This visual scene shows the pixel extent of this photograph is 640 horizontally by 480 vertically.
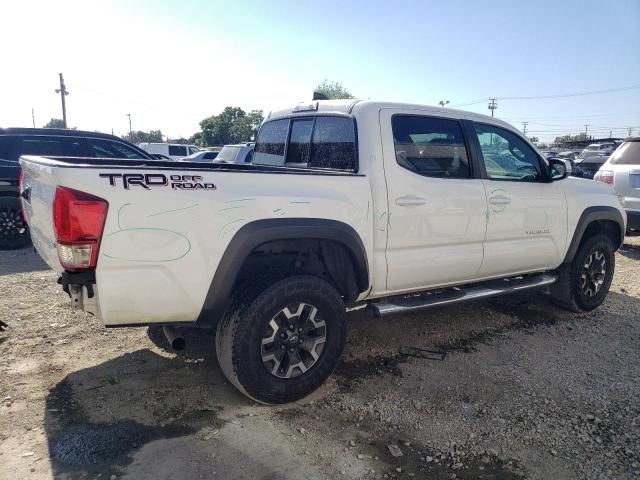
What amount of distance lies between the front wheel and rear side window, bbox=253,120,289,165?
1659 mm

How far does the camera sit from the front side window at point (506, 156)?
14.2 feet

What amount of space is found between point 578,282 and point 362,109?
3226 mm

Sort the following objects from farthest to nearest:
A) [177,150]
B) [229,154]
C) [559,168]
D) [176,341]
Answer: [177,150], [229,154], [559,168], [176,341]

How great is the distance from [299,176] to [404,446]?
178cm

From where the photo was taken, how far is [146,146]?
26141 mm

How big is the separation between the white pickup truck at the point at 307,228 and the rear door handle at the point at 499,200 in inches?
0.6

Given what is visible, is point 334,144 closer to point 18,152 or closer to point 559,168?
point 559,168

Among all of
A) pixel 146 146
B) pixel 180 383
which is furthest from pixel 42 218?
pixel 146 146

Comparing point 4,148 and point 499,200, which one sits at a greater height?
point 4,148

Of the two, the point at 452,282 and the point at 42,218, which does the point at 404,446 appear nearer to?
the point at 452,282

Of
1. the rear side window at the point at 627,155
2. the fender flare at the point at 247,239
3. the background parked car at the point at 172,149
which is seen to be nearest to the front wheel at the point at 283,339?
the fender flare at the point at 247,239

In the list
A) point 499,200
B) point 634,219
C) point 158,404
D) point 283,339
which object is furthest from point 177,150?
point 283,339

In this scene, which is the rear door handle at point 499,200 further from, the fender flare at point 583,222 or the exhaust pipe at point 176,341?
the exhaust pipe at point 176,341

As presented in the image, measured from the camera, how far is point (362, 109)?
3.64m
